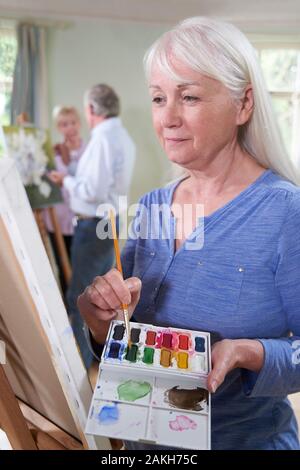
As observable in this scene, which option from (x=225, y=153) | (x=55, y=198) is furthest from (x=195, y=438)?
(x=55, y=198)

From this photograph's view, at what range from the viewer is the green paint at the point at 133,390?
Result: 0.44 meters

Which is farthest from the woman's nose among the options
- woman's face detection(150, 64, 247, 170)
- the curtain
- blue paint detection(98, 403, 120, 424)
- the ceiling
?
blue paint detection(98, 403, 120, 424)

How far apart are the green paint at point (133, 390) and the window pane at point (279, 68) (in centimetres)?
36

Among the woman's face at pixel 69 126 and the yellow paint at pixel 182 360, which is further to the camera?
the woman's face at pixel 69 126

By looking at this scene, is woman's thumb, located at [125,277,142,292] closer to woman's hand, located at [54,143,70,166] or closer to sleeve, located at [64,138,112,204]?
sleeve, located at [64,138,112,204]

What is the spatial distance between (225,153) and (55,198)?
41 cm

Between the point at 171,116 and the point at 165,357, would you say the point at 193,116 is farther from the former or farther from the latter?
the point at 165,357

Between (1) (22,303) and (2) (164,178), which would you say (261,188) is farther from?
(1) (22,303)

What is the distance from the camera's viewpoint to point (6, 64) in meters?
0.55

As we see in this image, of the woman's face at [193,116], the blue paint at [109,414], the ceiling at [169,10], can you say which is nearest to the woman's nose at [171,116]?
the woman's face at [193,116]

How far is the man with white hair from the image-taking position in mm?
570

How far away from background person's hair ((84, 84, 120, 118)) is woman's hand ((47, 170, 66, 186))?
0.62 ft

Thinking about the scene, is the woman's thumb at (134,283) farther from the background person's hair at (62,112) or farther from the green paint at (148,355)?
the background person's hair at (62,112)

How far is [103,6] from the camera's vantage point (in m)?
0.50
